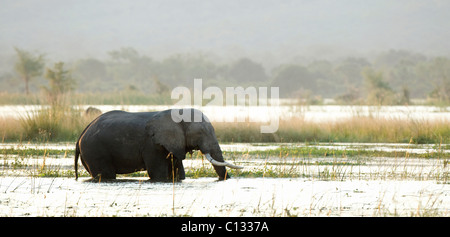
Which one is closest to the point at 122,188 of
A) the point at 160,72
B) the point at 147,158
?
the point at 147,158

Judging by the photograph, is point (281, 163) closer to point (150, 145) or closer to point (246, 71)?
point (150, 145)

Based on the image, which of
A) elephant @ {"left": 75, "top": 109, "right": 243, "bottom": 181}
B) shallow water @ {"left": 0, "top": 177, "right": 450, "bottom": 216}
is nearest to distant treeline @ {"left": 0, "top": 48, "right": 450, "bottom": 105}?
elephant @ {"left": 75, "top": 109, "right": 243, "bottom": 181}

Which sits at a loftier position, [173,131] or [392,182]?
[173,131]

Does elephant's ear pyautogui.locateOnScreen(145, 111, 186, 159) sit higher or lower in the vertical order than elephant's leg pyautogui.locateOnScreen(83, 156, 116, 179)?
higher

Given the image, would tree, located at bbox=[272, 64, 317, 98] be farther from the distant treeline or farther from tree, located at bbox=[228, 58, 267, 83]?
tree, located at bbox=[228, 58, 267, 83]

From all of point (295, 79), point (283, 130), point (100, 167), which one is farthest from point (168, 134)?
point (295, 79)

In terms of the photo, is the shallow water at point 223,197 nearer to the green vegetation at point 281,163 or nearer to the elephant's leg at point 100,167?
the elephant's leg at point 100,167

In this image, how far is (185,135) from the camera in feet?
38.7

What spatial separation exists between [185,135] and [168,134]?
0.33m

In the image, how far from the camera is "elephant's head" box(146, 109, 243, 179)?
1159cm

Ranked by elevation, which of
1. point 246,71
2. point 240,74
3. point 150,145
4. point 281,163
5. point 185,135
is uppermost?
point 246,71
